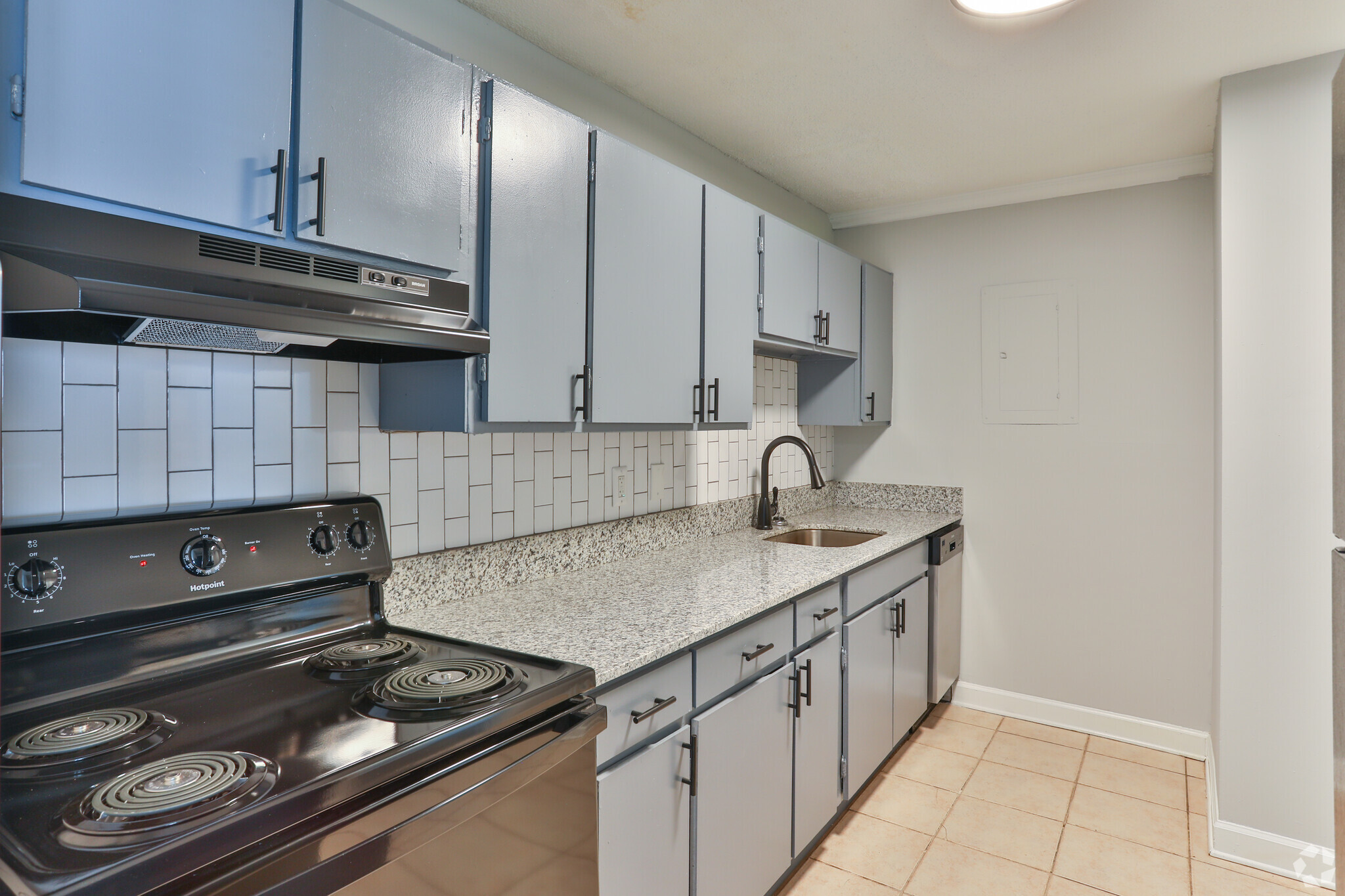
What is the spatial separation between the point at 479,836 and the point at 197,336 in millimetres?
924

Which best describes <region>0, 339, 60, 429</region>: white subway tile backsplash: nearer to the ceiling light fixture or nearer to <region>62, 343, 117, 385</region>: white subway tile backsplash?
<region>62, 343, 117, 385</region>: white subway tile backsplash

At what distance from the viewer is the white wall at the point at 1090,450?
124 inches

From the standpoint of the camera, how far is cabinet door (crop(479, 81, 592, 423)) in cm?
158

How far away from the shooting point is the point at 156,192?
1081 mm

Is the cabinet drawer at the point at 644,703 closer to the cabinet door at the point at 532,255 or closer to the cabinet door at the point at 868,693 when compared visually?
the cabinet door at the point at 532,255

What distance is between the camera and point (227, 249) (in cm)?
109

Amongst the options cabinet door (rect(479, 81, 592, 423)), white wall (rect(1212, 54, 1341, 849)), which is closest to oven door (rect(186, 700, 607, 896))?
cabinet door (rect(479, 81, 592, 423))

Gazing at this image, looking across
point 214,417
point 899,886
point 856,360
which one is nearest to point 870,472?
point 856,360

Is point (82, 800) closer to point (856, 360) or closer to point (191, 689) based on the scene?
point (191, 689)

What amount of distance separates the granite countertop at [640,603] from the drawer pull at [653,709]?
123 millimetres

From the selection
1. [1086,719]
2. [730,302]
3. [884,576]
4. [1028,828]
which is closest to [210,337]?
[730,302]

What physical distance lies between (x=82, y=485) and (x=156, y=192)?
0.55 m

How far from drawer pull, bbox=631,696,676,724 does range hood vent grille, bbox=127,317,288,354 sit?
0.99 metres

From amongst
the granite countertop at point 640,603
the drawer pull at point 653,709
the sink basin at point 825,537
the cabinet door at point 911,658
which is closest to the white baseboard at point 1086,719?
the cabinet door at point 911,658
